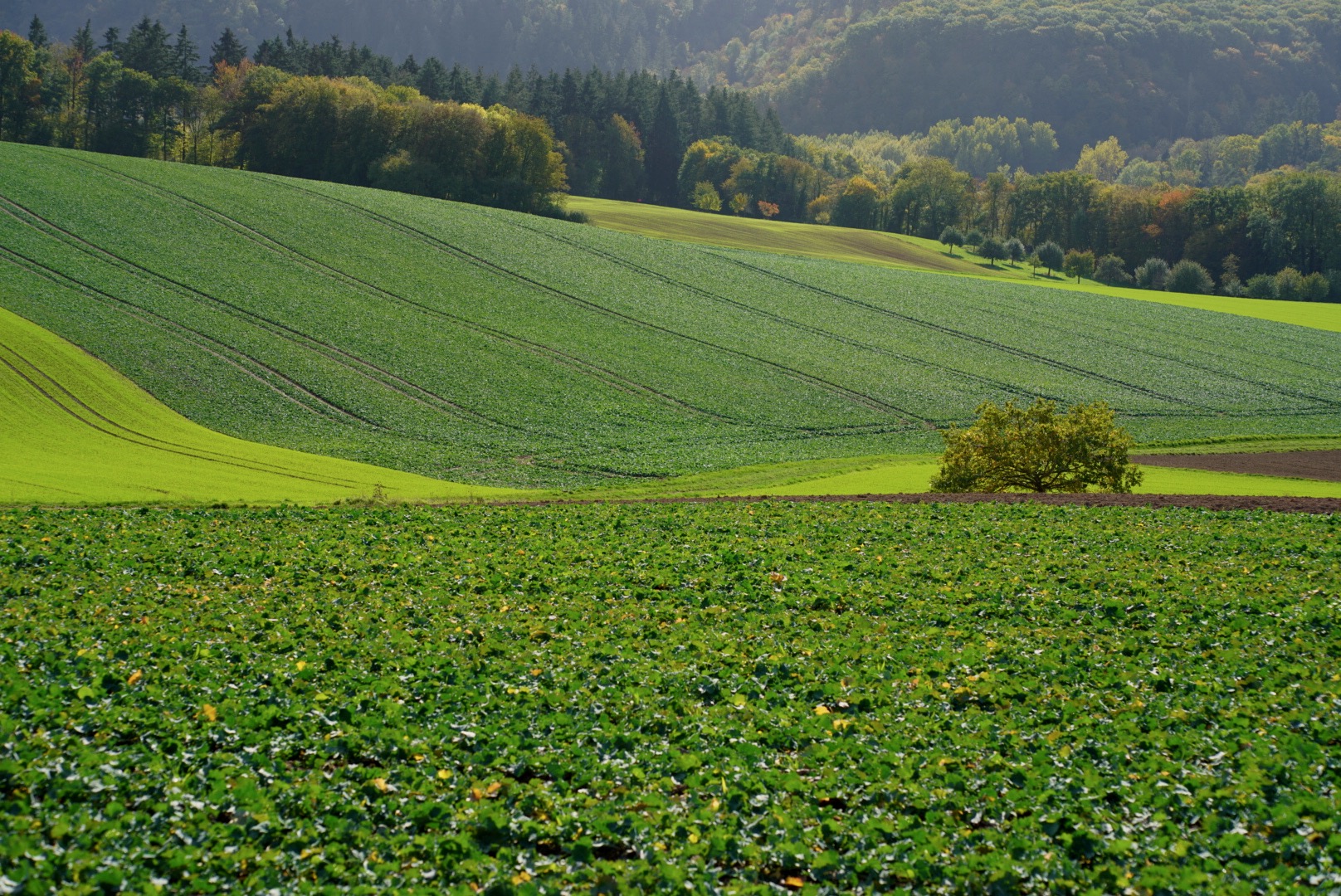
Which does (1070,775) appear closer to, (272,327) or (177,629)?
(177,629)

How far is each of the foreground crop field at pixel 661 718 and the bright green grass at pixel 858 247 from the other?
88.9 meters

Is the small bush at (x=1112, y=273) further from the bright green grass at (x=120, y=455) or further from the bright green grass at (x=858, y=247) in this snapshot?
the bright green grass at (x=120, y=455)

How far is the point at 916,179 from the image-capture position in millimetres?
156000

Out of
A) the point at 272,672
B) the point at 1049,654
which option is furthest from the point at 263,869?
the point at 1049,654

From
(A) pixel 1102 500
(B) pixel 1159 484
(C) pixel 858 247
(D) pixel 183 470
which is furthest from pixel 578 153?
(A) pixel 1102 500

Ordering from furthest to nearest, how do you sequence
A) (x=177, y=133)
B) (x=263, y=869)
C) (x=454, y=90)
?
(x=454, y=90) → (x=177, y=133) → (x=263, y=869)

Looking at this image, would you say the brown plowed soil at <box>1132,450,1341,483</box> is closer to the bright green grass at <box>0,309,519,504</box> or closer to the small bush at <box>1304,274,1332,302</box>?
the bright green grass at <box>0,309,519,504</box>

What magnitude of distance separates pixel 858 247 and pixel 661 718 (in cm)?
11672

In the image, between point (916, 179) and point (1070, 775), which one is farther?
point (916, 179)

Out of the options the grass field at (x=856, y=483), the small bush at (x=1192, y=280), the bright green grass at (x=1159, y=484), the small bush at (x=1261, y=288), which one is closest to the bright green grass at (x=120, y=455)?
the grass field at (x=856, y=483)

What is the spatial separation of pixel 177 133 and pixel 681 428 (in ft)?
313

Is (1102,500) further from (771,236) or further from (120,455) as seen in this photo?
(771,236)

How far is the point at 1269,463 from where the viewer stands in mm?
45125

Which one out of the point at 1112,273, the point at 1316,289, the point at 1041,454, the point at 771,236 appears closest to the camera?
the point at 1041,454
